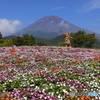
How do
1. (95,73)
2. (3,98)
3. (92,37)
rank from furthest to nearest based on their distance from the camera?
(92,37) < (95,73) < (3,98)

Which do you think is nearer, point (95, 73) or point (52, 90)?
point (52, 90)

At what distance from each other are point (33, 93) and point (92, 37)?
8447 cm

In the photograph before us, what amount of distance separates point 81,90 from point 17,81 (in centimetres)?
405

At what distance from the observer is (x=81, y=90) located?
9.52 m

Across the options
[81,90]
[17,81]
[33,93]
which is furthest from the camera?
[17,81]

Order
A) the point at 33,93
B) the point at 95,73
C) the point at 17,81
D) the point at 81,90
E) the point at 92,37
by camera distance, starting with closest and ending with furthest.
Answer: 1. the point at 33,93
2. the point at 81,90
3. the point at 17,81
4. the point at 95,73
5. the point at 92,37

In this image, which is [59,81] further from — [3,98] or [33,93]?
[3,98]

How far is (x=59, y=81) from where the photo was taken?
442 inches

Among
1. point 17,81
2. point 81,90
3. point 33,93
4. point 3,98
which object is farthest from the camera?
point 17,81

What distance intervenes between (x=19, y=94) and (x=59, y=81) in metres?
3.43

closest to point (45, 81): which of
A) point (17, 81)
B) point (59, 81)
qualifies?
point (59, 81)

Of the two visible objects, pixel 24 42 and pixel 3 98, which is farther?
pixel 24 42

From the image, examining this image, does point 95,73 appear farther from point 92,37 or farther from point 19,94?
point 92,37

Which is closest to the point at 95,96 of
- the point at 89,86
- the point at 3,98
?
the point at 89,86
